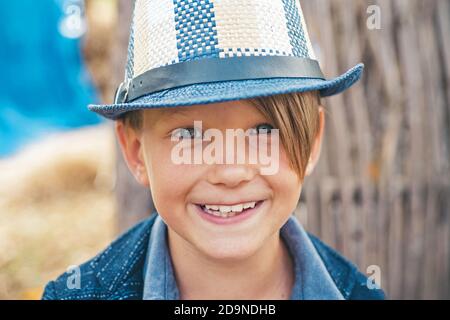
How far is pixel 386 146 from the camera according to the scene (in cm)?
252

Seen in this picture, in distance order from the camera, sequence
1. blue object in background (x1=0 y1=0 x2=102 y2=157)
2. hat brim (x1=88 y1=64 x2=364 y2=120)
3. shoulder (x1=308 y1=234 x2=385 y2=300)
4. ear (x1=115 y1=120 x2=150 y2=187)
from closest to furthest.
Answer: hat brim (x1=88 y1=64 x2=364 y2=120)
ear (x1=115 y1=120 x2=150 y2=187)
shoulder (x1=308 y1=234 x2=385 y2=300)
blue object in background (x1=0 y1=0 x2=102 y2=157)

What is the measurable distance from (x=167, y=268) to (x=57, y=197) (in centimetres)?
333

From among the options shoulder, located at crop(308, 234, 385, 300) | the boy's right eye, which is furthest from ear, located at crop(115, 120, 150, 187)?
shoulder, located at crop(308, 234, 385, 300)

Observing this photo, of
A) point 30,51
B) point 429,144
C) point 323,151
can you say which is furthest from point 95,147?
point 429,144

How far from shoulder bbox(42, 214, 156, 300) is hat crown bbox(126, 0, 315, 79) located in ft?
2.11

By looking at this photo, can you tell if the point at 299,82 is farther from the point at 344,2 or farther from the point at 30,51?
the point at 30,51

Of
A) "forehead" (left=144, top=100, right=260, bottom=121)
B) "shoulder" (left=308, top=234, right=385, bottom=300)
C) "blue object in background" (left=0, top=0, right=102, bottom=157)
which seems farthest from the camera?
"blue object in background" (left=0, top=0, right=102, bottom=157)

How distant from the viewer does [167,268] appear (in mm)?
1634

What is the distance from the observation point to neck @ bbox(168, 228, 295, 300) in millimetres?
1622

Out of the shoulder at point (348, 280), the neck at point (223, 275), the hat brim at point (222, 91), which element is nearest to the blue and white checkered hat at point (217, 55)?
the hat brim at point (222, 91)

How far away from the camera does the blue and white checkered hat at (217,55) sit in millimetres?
1261

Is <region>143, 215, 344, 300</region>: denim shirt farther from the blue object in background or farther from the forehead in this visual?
the blue object in background

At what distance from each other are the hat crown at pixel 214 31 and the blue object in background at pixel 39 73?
324 cm
